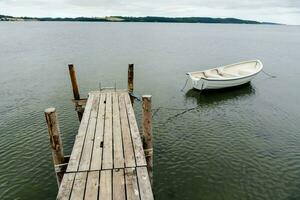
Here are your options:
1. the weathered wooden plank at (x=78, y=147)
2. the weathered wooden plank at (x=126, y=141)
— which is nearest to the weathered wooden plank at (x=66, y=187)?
the weathered wooden plank at (x=78, y=147)

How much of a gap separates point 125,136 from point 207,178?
4200 mm

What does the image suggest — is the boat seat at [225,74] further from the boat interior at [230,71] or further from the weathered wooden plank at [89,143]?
the weathered wooden plank at [89,143]

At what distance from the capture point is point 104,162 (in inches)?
268

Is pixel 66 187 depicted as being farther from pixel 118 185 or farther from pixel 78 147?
pixel 78 147

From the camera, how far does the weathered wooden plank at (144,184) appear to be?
5.60m

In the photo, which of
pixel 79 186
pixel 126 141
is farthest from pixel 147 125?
pixel 79 186

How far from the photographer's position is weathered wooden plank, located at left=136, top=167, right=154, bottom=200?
5596 mm

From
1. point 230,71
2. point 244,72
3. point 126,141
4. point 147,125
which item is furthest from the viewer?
point 230,71

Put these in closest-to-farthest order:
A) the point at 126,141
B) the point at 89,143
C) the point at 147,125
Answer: the point at 89,143 < the point at 126,141 < the point at 147,125

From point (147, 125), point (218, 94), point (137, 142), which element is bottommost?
point (218, 94)

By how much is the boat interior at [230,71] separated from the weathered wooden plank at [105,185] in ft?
53.4

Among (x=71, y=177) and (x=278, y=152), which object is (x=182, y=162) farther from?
(x=71, y=177)

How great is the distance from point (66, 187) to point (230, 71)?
21491 millimetres

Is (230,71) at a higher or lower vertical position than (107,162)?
lower
